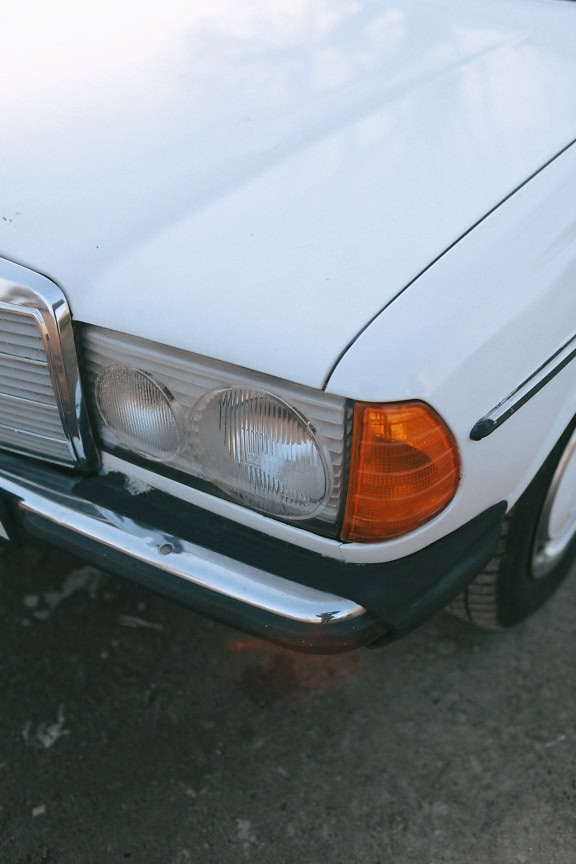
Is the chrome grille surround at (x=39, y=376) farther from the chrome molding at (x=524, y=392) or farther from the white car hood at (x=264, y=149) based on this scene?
the chrome molding at (x=524, y=392)

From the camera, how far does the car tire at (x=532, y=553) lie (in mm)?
1896

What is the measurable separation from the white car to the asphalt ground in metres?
0.58

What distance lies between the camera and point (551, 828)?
188 cm

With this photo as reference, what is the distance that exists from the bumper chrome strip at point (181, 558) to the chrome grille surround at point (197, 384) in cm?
12

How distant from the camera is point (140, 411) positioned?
1.57m

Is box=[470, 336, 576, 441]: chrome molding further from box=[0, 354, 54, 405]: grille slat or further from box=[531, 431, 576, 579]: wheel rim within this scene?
box=[0, 354, 54, 405]: grille slat

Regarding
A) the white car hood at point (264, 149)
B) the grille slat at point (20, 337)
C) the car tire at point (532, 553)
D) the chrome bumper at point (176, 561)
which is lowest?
the car tire at point (532, 553)

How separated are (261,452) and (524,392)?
493 mm

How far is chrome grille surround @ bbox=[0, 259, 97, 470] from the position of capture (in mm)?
1506

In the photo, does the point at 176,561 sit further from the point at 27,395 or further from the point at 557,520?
the point at 557,520

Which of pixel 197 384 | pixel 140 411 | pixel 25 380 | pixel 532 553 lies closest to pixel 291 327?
pixel 197 384

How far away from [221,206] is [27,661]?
1.37m

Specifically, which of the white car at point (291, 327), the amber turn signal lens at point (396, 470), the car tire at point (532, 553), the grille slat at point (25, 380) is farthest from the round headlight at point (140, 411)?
the car tire at point (532, 553)

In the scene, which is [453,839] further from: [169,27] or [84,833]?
[169,27]
